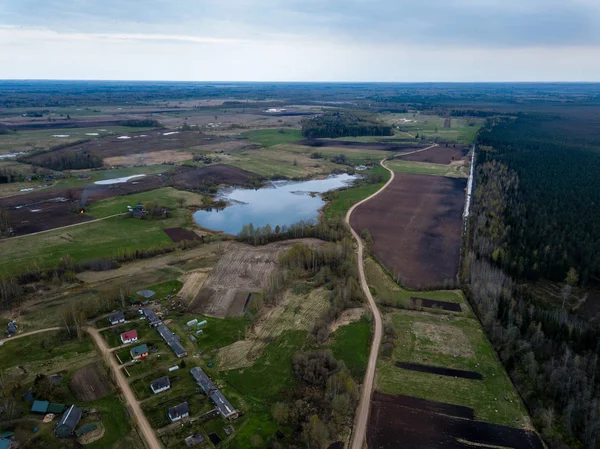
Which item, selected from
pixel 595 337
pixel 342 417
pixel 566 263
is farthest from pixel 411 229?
pixel 342 417

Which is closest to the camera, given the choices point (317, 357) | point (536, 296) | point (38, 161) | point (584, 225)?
point (317, 357)

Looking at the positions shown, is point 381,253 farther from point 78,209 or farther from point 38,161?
point 38,161

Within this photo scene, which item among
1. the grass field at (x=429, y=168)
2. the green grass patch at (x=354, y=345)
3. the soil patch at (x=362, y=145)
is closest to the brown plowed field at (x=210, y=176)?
the grass field at (x=429, y=168)

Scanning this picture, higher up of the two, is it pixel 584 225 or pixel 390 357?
pixel 584 225

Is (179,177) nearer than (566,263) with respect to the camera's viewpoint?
No

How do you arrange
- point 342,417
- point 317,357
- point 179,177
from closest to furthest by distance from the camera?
point 342,417
point 317,357
point 179,177

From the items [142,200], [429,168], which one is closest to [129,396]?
[142,200]
